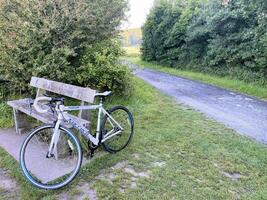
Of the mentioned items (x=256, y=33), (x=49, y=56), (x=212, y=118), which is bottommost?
(x=212, y=118)

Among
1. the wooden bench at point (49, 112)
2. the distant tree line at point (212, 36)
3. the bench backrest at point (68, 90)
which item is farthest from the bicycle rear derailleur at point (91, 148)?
the distant tree line at point (212, 36)

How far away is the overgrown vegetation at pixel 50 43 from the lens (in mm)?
5352

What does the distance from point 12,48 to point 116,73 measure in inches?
89.0

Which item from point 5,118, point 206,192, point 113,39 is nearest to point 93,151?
point 206,192

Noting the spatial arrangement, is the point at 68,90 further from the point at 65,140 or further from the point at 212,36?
the point at 212,36

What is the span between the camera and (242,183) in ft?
11.0

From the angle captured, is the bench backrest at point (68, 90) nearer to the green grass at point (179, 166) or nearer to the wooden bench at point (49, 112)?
the wooden bench at point (49, 112)

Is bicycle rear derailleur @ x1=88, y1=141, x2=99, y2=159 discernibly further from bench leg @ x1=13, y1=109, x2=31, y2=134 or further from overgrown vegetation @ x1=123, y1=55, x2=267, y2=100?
overgrown vegetation @ x1=123, y1=55, x2=267, y2=100

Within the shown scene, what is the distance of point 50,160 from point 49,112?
0.74 metres

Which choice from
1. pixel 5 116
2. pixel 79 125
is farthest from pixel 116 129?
pixel 5 116

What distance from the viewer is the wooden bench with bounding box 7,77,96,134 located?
3.78 m

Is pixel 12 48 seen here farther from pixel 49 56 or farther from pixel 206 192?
A: pixel 206 192

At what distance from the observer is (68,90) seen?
409 centimetres

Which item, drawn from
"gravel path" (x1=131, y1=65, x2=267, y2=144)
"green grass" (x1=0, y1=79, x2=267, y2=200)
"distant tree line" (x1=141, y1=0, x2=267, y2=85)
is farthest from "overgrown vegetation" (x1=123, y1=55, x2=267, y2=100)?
"green grass" (x1=0, y1=79, x2=267, y2=200)
